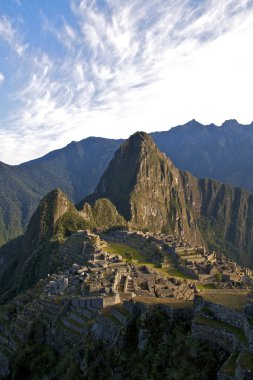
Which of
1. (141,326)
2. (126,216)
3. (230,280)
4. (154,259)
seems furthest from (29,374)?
(126,216)

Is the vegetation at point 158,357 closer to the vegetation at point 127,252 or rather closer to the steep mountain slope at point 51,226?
the vegetation at point 127,252

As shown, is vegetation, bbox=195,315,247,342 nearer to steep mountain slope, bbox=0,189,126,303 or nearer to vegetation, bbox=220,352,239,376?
vegetation, bbox=220,352,239,376

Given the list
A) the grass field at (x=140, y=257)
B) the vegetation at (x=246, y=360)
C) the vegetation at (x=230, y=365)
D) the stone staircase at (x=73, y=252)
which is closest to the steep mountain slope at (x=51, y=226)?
the stone staircase at (x=73, y=252)

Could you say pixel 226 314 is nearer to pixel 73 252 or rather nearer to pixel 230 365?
pixel 230 365

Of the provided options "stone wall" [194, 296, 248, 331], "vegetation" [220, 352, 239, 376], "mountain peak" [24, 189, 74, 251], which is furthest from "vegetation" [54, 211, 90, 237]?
"vegetation" [220, 352, 239, 376]

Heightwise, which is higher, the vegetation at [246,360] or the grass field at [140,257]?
the vegetation at [246,360]

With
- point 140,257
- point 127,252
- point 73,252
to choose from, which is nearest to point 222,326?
point 140,257

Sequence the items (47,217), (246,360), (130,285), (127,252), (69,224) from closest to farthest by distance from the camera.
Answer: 1. (246,360)
2. (130,285)
3. (127,252)
4. (69,224)
5. (47,217)

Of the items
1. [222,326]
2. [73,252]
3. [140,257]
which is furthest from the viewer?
[140,257]

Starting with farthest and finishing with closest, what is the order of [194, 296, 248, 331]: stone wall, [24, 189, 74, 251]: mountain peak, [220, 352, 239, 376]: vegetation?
[24, 189, 74, 251]: mountain peak < [194, 296, 248, 331]: stone wall < [220, 352, 239, 376]: vegetation

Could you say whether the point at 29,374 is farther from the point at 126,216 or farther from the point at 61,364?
the point at 126,216

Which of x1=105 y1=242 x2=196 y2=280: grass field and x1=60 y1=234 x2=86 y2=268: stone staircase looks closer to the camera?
x1=105 y1=242 x2=196 y2=280: grass field
